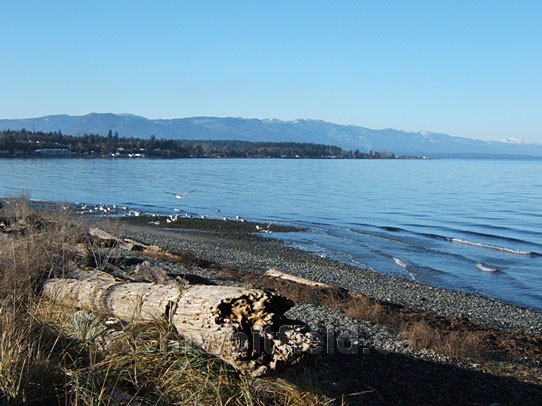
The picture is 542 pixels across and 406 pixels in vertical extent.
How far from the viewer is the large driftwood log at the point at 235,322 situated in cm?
551

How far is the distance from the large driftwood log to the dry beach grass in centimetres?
15

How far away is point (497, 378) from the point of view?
8.29m

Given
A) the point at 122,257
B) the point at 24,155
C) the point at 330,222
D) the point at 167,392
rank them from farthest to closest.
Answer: the point at 24,155
the point at 330,222
the point at 122,257
the point at 167,392

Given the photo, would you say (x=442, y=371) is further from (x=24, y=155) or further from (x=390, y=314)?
(x=24, y=155)

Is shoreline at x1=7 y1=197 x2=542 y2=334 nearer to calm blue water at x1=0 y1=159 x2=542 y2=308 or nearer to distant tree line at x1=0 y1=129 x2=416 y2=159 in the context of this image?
calm blue water at x1=0 y1=159 x2=542 y2=308

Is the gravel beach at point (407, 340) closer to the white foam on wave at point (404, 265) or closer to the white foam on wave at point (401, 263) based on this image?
the white foam on wave at point (404, 265)

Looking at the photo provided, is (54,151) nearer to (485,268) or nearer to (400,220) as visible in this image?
(400,220)

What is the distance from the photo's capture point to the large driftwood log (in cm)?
551

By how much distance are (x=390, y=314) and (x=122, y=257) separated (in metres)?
7.01

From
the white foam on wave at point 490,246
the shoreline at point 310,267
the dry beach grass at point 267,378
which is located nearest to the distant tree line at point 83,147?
the shoreline at point 310,267

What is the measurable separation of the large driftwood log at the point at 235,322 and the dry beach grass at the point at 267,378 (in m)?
0.15

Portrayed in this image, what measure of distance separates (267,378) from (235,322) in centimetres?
55

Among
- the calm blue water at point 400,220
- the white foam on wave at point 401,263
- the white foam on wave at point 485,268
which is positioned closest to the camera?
the calm blue water at point 400,220

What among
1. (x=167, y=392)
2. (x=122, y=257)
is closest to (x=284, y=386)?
(x=167, y=392)
